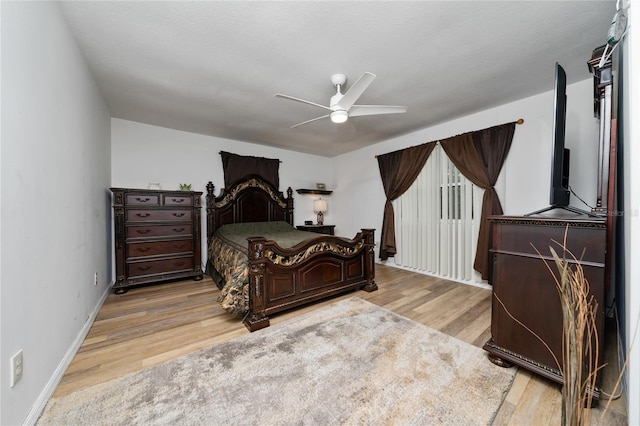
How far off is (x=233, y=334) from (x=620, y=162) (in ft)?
9.97

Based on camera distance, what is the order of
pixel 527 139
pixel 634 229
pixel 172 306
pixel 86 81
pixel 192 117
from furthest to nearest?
pixel 192 117, pixel 527 139, pixel 172 306, pixel 86 81, pixel 634 229

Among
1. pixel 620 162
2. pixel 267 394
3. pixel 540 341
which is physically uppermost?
pixel 620 162

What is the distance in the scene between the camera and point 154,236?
3240 mm

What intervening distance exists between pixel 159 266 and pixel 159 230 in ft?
1.62

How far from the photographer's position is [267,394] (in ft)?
4.64

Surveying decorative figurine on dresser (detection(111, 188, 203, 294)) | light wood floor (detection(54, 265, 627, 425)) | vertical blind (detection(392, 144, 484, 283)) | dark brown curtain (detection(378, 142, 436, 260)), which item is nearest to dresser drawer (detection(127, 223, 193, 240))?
decorative figurine on dresser (detection(111, 188, 203, 294))

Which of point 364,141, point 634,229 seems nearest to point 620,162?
point 634,229

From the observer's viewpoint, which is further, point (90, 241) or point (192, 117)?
point (192, 117)

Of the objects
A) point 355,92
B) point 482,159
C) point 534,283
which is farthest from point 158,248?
point 482,159

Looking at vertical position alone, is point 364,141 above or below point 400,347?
above

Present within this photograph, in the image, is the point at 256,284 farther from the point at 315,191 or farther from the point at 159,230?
the point at 315,191

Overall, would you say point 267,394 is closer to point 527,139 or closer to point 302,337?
point 302,337

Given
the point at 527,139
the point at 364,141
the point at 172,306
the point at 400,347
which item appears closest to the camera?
the point at 400,347

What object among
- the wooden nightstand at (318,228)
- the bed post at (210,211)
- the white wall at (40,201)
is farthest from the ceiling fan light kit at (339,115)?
the wooden nightstand at (318,228)
